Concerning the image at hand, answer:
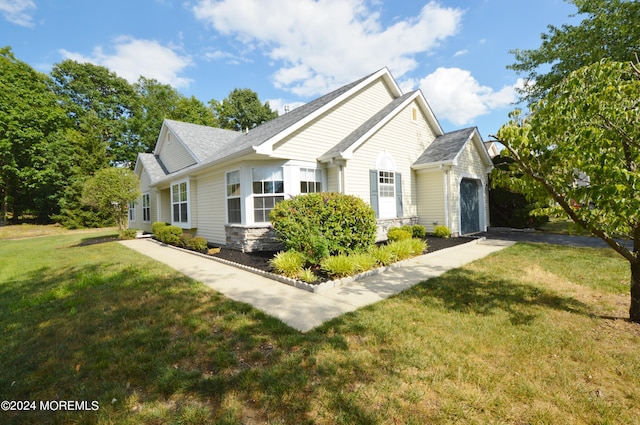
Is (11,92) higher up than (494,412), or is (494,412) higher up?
(11,92)

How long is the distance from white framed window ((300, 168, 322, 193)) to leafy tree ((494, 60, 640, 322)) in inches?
278

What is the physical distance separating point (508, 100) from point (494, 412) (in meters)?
19.9

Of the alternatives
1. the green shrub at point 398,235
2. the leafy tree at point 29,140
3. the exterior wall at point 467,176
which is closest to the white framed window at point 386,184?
the green shrub at point 398,235

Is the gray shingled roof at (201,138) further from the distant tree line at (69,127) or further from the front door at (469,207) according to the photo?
the front door at (469,207)

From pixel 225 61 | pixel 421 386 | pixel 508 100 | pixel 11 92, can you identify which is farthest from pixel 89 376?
pixel 11 92

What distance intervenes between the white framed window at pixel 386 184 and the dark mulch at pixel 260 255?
8.52 feet

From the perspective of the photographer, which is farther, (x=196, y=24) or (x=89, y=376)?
(x=196, y=24)

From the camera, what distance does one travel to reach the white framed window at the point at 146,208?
18770mm

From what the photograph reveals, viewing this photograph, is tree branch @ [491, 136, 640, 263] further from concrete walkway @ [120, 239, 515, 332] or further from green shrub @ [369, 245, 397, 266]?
green shrub @ [369, 245, 397, 266]

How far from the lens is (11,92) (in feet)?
81.9

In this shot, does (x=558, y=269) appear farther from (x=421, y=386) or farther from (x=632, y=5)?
(x=632, y=5)

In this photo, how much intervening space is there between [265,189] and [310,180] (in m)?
1.79

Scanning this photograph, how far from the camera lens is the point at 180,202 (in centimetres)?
1369

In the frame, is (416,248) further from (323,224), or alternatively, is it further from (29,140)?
(29,140)
